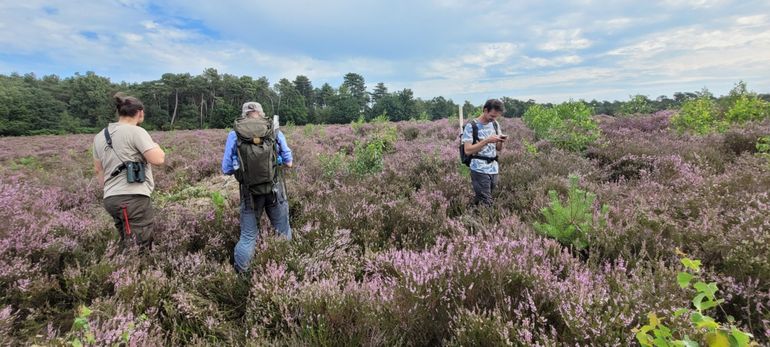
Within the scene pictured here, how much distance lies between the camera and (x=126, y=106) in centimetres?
357

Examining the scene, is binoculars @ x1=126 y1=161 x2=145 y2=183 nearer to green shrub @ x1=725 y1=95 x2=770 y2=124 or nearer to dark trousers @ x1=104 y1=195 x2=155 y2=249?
dark trousers @ x1=104 y1=195 x2=155 y2=249

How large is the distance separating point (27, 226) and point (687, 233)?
6703 mm

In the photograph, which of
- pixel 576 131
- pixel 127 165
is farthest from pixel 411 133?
pixel 127 165

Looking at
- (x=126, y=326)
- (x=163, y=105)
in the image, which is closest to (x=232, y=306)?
(x=126, y=326)

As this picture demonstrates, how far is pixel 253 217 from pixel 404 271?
76.7 inches

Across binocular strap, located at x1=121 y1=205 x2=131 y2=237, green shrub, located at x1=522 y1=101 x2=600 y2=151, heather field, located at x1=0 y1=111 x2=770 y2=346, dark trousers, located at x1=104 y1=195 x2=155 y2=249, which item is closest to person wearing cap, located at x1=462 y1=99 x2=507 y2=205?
heather field, located at x1=0 y1=111 x2=770 y2=346

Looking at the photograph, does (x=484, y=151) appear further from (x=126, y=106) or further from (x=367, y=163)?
(x=126, y=106)

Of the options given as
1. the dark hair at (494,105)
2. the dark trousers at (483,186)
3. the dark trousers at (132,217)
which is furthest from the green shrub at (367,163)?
the dark trousers at (132,217)

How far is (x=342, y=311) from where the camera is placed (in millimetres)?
2422

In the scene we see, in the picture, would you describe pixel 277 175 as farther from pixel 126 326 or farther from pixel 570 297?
pixel 570 297

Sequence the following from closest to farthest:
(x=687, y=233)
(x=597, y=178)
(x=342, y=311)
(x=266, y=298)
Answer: (x=342, y=311), (x=266, y=298), (x=687, y=233), (x=597, y=178)

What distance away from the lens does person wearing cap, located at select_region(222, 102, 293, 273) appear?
3.69m

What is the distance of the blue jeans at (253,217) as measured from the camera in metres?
3.69

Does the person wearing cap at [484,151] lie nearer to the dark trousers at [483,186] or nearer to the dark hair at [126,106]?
the dark trousers at [483,186]
